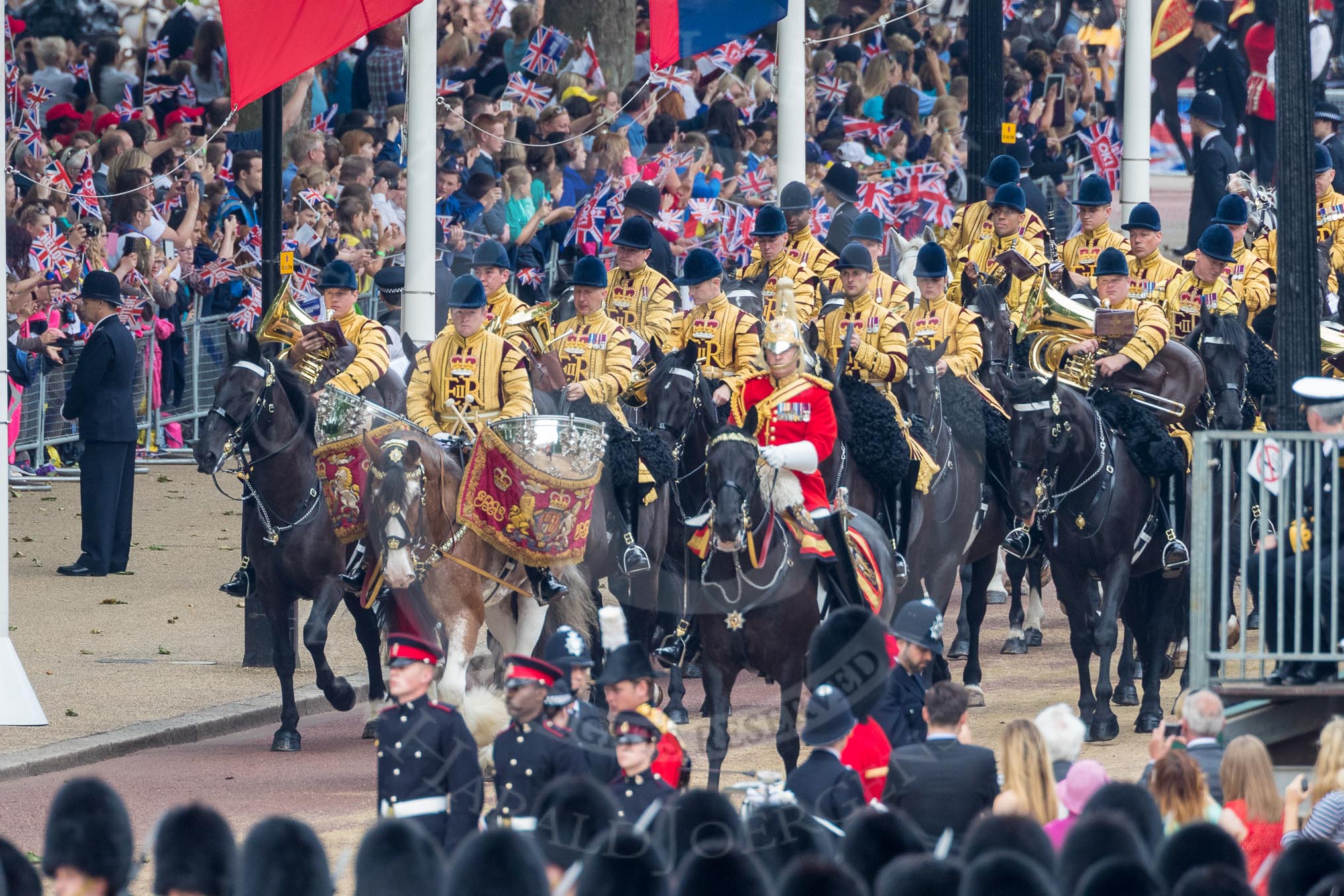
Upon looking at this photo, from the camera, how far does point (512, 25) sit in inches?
1091

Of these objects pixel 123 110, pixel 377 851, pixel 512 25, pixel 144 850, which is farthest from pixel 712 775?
pixel 512 25

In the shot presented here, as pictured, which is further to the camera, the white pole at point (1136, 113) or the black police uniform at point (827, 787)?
the white pole at point (1136, 113)

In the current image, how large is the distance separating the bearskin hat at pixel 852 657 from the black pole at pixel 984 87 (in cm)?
901

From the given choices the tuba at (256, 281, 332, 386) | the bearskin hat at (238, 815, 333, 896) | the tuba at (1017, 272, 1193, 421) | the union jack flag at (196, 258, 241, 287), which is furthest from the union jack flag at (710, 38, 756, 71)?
the bearskin hat at (238, 815, 333, 896)

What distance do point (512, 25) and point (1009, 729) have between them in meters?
19.2

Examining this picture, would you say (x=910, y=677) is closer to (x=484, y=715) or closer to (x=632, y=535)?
(x=484, y=715)

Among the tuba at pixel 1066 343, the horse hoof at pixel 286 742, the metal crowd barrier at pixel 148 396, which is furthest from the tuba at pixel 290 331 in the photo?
the metal crowd barrier at pixel 148 396

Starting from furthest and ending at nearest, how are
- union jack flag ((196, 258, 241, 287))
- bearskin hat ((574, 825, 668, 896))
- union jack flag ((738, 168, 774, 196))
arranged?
1. union jack flag ((738, 168, 774, 196))
2. union jack flag ((196, 258, 241, 287))
3. bearskin hat ((574, 825, 668, 896))

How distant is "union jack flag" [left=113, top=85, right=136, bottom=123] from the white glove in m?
12.7

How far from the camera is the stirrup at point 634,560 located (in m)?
16.0

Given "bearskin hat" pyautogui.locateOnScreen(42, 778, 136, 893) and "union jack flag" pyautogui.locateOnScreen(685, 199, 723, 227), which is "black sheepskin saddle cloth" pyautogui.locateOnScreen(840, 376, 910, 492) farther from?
"bearskin hat" pyautogui.locateOnScreen(42, 778, 136, 893)

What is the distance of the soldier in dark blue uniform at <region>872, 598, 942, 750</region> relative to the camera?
11867 millimetres

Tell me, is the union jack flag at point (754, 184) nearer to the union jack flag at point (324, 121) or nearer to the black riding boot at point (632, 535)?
the union jack flag at point (324, 121)

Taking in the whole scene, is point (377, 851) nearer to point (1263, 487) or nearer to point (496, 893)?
point (496, 893)
